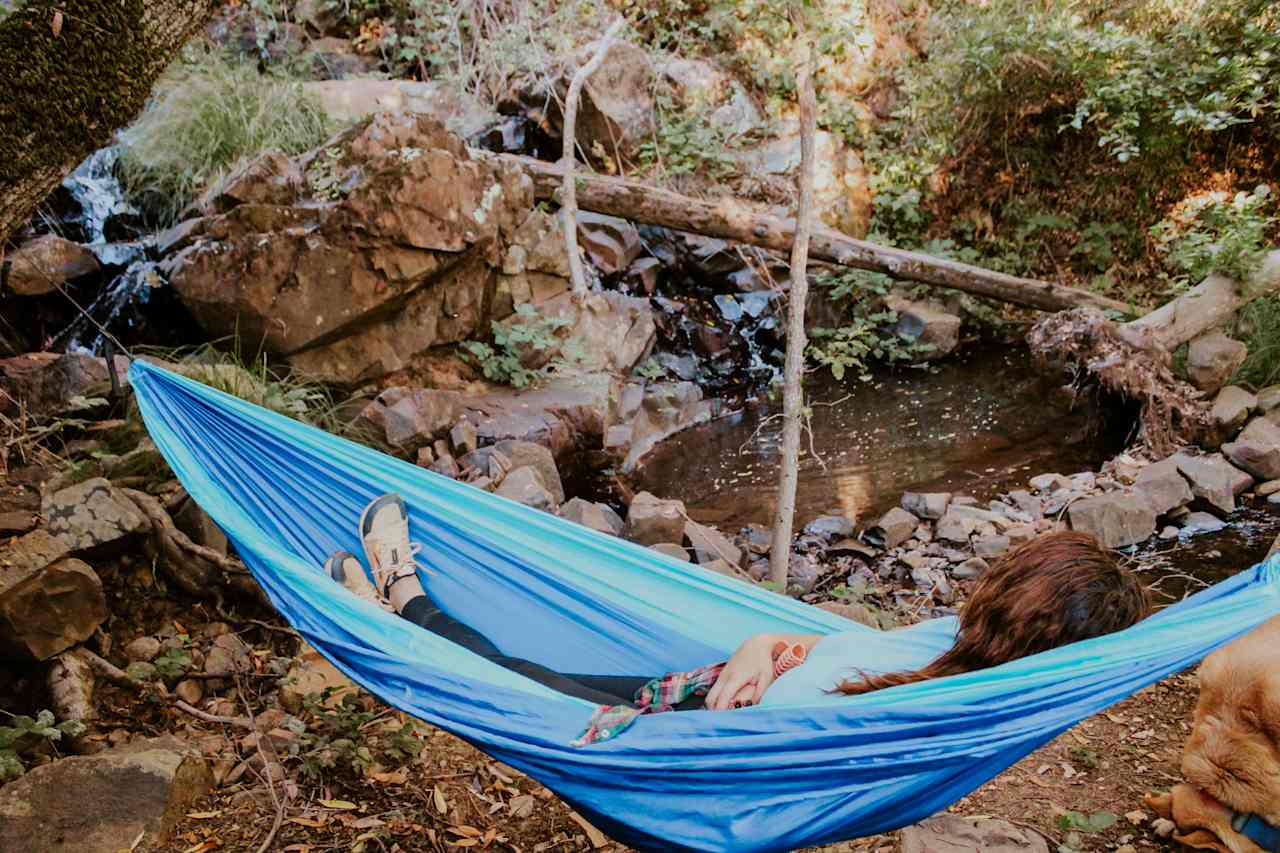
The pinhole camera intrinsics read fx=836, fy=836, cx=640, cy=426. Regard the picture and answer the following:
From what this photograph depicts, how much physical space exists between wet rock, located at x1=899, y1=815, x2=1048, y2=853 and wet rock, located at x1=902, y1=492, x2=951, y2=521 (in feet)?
6.27

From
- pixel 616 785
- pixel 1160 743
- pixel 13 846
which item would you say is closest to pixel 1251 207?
pixel 1160 743

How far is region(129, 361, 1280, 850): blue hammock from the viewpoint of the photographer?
1.04 metres

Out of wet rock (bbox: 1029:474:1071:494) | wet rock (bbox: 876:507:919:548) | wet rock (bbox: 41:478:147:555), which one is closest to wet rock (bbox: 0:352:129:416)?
wet rock (bbox: 41:478:147:555)

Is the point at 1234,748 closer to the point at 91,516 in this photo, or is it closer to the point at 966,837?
the point at 966,837

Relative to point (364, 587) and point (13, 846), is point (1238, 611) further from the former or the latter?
point (13, 846)

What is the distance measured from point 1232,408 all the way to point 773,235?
2.20 metres

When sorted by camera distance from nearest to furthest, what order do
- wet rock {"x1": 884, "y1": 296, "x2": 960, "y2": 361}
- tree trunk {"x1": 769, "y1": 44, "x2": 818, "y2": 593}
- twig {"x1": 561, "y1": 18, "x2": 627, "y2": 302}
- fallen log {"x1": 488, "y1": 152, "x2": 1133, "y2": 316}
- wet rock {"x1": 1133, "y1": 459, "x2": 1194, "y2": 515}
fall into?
tree trunk {"x1": 769, "y1": 44, "x2": 818, "y2": 593}, wet rock {"x1": 1133, "y1": 459, "x2": 1194, "y2": 515}, twig {"x1": 561, "y1": 18, "x2": 627, "y2": 302}, fallen log {"x1": 488, "y1": 152, "x2": 1133, "y2": 316}, wet rock {"x1": 884, "y1": 296, "x2": 960, "y2": 361}

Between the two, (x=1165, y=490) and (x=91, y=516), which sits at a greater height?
(x=91, y=516)

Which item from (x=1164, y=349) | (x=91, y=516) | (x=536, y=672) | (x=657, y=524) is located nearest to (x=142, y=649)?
(x=91, y=516)

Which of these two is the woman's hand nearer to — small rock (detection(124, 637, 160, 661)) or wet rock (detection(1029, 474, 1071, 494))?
small rock (detection(124, 637, 160, 661))

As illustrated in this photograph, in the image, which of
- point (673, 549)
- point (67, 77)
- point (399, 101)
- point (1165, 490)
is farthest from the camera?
point (399, 101)

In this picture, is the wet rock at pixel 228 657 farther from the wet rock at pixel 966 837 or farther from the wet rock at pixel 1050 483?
the wet rock at pixel 1050 483

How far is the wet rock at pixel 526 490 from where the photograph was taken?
3019 millimetres

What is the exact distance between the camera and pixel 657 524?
9.66ft
